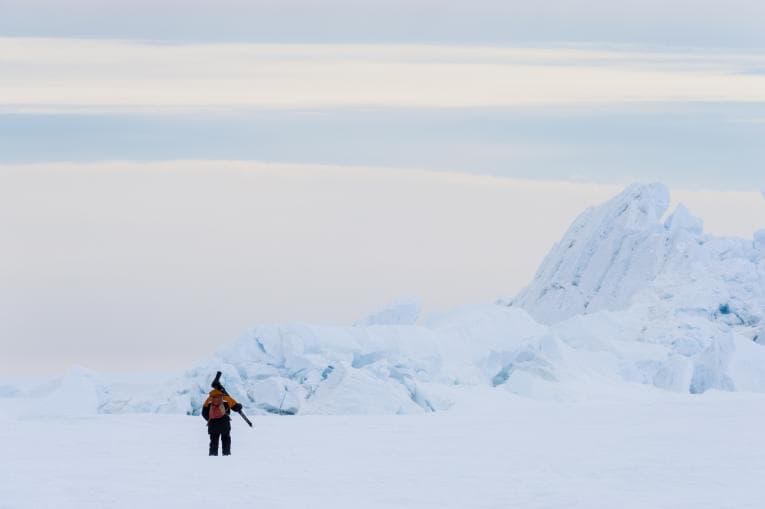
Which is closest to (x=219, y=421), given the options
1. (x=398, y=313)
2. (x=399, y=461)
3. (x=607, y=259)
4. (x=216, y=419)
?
(x=216, y=419)

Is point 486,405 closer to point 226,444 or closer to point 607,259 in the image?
point 226,444

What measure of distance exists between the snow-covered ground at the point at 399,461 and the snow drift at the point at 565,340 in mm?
2557

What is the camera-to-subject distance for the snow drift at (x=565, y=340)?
89.4 feet

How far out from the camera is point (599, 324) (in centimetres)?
3806

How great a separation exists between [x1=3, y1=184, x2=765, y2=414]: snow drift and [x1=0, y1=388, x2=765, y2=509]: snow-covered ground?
2.56 m

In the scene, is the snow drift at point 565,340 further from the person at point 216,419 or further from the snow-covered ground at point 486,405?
the person at point 216,419

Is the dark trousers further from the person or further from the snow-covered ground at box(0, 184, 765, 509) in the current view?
the snow-covered ground at box(0, 184, 765, 509)

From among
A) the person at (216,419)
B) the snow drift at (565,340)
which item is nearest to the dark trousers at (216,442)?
the person at (216,419)

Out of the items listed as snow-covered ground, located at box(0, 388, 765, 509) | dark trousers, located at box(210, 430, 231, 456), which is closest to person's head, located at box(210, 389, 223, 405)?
dark trousers, located at box(210, 430, 231, 456)

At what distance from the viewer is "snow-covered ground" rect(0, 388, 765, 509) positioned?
1320 cm

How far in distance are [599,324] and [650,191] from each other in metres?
10.5

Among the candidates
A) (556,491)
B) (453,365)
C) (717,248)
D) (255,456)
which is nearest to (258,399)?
(453,365)

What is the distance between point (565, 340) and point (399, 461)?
19560 mm

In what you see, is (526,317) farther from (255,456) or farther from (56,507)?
(56,507)
